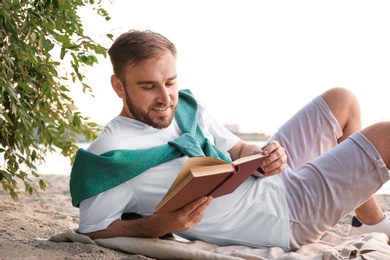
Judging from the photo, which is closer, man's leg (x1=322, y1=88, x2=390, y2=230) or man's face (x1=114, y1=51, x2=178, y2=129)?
man's face (x1=114, y1=51, x2=178, y2=129)

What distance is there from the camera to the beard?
244 cm

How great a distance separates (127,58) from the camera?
2436mm

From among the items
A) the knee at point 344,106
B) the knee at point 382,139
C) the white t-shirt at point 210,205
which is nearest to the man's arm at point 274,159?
the white t-shirt at point 210,205

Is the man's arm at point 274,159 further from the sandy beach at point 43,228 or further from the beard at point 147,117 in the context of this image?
the sandy beach at point 43,228

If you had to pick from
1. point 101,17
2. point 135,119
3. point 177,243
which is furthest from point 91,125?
point 177,243

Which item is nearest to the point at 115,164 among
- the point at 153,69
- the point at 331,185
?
the point at 153,69

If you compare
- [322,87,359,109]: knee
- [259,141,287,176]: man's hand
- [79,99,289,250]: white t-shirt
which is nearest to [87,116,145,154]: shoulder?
[79,99,289,250]: white t-shirt

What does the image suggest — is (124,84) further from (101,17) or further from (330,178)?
(101,17)

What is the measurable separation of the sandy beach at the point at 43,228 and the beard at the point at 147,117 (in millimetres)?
516

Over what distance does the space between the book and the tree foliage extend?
856mm

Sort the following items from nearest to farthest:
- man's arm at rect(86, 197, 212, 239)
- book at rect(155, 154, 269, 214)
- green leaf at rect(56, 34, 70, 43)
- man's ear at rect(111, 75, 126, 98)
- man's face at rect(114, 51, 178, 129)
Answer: book at rect(155, 154, 269, 214)
man's arm at rect(86, 197, 212, 239)
man's face at rect(114, 51, 178, 129)
man's ear at rect(111, 75, 126, 98)
green leaf at rect(56, 34, 70, 43)

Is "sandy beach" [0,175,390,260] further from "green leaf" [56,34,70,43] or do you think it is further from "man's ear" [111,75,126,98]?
"green leaf" [56,34,70,43]

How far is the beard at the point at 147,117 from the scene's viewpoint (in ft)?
8.02

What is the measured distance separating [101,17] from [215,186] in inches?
73.7
